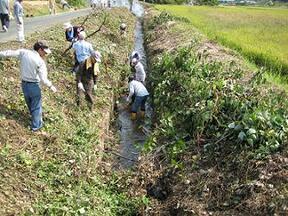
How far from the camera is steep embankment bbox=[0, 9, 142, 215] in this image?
7.00 meters

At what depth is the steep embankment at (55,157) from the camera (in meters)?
7.00

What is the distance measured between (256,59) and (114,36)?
Answer: 8.61m

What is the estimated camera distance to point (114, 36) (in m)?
22.5

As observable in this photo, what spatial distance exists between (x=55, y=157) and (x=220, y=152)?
11.1 feet

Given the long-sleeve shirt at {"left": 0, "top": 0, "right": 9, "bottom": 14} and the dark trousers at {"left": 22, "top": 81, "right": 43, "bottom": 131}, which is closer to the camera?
the dark trousers at {"left": 22, "top": 81, "right": 43, "bottom": 131}

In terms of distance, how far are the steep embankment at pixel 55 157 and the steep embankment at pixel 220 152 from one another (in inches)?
41.0

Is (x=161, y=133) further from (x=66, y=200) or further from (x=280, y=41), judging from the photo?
(x=280, y=41)

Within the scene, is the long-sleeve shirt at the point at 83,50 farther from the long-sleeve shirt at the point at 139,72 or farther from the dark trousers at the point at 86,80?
the long-sleeve shirt at the point at 139,72

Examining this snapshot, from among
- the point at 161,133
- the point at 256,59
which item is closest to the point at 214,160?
the point at 161,133

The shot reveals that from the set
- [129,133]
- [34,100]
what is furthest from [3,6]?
[34,100]

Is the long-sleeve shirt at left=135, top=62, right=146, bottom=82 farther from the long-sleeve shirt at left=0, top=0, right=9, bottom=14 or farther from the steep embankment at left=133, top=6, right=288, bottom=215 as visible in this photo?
the long-sleeve shirt at left=0, top=0, right=9, bottom=14

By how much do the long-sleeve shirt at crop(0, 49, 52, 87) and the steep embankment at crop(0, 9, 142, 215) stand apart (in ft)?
3.59

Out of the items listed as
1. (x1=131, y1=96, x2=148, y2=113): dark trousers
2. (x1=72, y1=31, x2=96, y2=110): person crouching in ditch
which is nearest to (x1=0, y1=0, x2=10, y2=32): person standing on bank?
(x1=72, y1=31, x2=96, y2=110): person crouching in ditch

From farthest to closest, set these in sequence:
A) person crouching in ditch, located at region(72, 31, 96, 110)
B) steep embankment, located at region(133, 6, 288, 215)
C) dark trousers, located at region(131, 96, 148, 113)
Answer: dark trousers, located at region(131, 96, 148, 113) < person crouching in ditch, located at region(72, 31, 96, 110) < steep embankment, located at region(133, 6, 288, 215)
